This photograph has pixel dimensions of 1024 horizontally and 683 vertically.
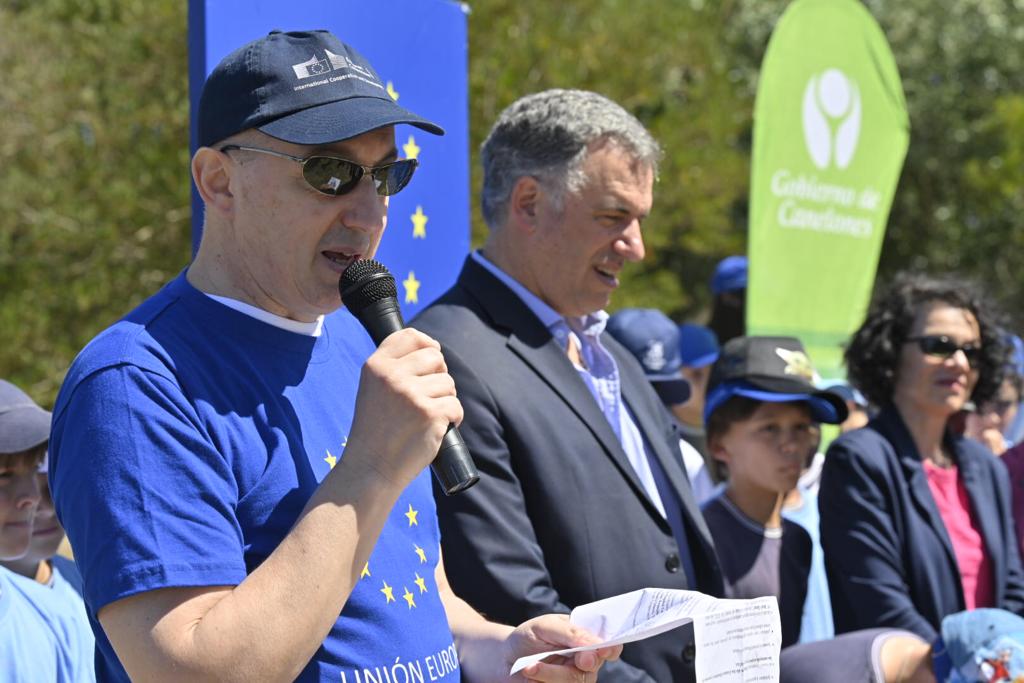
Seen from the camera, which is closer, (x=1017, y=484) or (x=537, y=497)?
(x=537, y=497)

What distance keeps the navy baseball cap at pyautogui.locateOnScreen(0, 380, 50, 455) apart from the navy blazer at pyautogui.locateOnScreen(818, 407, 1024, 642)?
98.2 inches

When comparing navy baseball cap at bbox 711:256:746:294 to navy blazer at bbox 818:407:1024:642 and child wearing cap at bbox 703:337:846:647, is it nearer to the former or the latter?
child wearing cap at bbox 703:337:846:647

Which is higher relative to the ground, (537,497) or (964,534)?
(537,497)

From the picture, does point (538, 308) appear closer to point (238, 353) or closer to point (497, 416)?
point (497, 416)

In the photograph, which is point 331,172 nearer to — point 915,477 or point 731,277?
point 915,477

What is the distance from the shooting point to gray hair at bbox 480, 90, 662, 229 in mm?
3338

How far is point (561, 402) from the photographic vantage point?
3100 mm

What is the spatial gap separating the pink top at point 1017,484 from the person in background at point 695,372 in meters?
1.43

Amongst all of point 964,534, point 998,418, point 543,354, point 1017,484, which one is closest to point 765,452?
point 964,534

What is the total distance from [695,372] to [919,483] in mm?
2345

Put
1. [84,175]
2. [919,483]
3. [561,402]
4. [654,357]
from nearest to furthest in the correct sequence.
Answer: [561,402] < [919,483] < [654,357] < [84,175]

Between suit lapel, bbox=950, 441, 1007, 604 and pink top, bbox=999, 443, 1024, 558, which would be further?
pink top, bbox=999, 443, 1024, 558

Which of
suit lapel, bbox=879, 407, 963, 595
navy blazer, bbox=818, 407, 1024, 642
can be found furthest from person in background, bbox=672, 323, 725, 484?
navy blazer, bbox=818, 407, 1024, 642

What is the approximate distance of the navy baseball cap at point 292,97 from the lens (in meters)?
1.92
